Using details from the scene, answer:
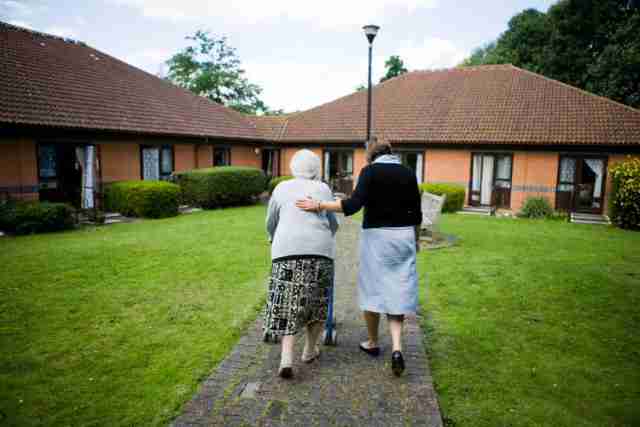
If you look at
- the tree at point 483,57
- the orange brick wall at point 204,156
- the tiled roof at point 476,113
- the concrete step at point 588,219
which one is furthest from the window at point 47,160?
the tree at point 483,57

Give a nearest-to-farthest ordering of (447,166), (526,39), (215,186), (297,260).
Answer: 1. (297,260)
2. (215,186)
3. (447,166)
4. (526,39)

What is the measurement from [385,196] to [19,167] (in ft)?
41.5

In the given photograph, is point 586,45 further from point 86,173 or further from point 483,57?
point 86,173

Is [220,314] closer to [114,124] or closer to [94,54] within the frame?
[114,124]

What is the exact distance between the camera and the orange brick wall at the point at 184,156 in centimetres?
1778

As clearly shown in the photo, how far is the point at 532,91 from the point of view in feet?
63.4

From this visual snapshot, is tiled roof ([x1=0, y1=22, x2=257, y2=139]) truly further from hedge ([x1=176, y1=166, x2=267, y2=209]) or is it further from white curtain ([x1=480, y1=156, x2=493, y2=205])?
white curtain ([x1=480, y1=156, x2=493, y2=205])

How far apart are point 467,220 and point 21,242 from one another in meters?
12.7

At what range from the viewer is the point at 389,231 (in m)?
3.63

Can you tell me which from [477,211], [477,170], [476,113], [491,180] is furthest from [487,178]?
[476,113]

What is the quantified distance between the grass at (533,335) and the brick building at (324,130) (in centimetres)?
890

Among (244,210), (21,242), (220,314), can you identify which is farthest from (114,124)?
(220,314)

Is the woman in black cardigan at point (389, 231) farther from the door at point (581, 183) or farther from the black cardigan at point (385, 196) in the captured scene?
the door at point (581, 183)

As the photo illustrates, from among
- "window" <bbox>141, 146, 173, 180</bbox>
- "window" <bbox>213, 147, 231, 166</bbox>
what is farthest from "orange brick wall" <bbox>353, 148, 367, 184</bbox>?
"window" <bbox>141, 146, 173, 180</bbox>
